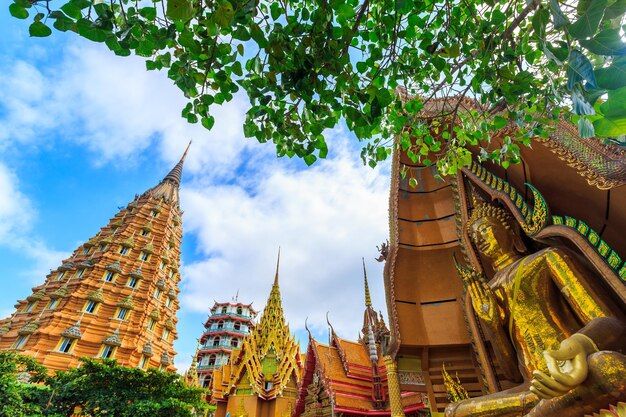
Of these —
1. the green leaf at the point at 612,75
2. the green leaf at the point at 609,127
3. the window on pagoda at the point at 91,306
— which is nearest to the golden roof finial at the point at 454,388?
the green leaf at the point at 609,127

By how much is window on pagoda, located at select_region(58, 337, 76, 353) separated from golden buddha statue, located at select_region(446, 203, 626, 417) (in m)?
22.4

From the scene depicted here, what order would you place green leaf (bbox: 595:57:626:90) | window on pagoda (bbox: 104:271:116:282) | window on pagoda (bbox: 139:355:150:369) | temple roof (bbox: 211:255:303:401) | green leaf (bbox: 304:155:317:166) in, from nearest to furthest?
1. green leaf (bbox: 595:57:626:90)
2. green leaf (bbox: 304:155:317:166)
3. temple roof (bbox: 211:255:303:401)
4. window on pagoda (bbox: 139:355:150:369)
5. window on pagoda (bbox: 104:271:116:282)

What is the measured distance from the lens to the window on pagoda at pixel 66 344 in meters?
18.6

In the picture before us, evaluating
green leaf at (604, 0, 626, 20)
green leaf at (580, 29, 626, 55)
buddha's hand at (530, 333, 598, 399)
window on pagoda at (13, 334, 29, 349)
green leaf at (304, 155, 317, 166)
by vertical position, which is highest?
window on pagoda at (13, 334, 29, 349)

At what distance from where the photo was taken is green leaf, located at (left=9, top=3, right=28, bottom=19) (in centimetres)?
159

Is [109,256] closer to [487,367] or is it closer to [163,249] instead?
[163,249]

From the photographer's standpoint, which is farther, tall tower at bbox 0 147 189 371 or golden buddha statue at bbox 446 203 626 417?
tall tower at bbox 0 147 189 371

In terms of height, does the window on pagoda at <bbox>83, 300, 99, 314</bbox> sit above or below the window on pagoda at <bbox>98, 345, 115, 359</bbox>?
above

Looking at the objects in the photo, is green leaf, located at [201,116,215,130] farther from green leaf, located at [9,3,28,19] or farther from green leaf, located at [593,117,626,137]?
green leaf, located at [593,117,626,137]

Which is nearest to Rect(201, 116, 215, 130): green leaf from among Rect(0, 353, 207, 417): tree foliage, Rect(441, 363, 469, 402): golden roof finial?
Rect(441, 363, 469, 402): golden roof finial

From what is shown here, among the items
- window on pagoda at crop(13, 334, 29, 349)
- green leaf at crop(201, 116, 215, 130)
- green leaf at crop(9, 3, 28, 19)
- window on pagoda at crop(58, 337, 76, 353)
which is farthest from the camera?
window on pagoda at crop(13, 334, 29, 349)

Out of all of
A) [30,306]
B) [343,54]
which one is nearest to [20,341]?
[30,306]

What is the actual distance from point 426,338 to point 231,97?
14.2 ft

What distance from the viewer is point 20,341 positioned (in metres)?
19.3
